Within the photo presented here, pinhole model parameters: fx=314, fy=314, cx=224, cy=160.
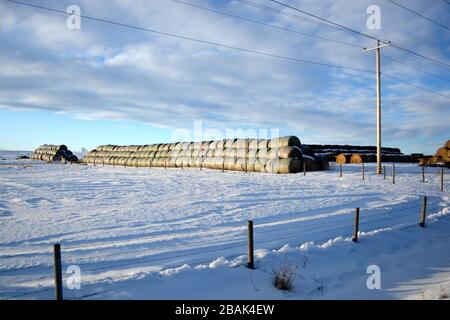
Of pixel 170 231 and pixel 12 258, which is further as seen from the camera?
pixel 170 231

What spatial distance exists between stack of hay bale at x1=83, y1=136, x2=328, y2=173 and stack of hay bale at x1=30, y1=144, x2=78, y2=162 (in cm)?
1179

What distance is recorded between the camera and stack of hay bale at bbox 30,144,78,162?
5284cm

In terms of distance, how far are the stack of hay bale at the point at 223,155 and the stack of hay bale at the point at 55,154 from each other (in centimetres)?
1179

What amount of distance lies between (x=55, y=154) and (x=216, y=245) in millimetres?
54178

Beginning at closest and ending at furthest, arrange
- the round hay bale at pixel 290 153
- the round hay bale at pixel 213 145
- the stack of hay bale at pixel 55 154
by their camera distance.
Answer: the round hay bale at pixel 290 153, the round hay bale at pixel 213 145, the stack of hay bale at pixel 55 154

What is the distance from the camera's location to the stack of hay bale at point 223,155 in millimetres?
23828

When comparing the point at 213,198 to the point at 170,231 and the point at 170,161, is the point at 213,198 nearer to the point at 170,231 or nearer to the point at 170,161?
the point at 170,231

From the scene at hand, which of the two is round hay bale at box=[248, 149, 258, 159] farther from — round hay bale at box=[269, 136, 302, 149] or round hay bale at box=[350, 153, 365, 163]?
round hay bale at box=[350, 153, 365, 163]

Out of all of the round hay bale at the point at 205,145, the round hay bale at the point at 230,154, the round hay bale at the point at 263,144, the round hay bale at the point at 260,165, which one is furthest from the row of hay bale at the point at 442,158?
the round hay bale at the point at 205,145
